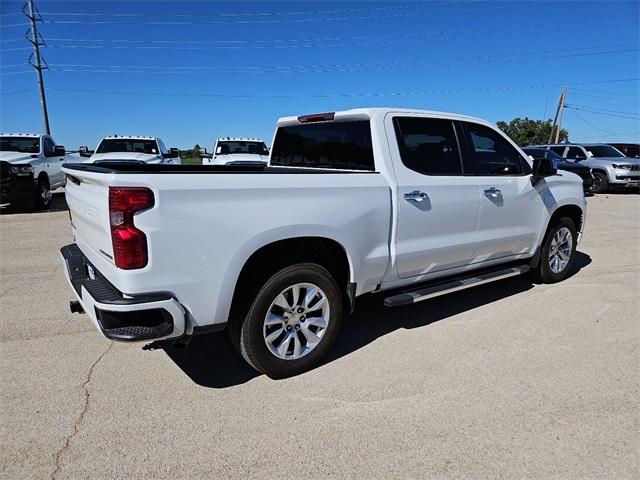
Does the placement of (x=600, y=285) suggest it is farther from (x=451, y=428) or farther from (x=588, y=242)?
(x=451, y=428)

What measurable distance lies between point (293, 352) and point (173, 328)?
954 millimetres

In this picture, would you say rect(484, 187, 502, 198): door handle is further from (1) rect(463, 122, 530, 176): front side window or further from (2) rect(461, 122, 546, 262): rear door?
(1) rect(463, 122, 530, 176): front side window

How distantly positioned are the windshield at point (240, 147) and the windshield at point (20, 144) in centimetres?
487

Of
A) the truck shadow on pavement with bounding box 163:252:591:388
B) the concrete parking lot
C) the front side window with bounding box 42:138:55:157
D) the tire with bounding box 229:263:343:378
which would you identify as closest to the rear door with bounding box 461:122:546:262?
the truck shadow on pavement with bounding box 163:252:591:388

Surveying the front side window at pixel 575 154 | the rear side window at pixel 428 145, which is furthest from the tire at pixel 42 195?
the front side window at pixel 575 154

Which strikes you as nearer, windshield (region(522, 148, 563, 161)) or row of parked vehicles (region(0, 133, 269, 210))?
row of parked vehicles (region(0, 133, 269, 210))

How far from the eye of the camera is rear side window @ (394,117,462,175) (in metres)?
3.91

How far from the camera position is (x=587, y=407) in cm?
296

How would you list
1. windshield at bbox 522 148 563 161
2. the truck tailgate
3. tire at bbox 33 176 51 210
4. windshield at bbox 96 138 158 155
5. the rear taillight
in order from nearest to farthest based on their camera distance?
the rear taillight → the truck tailgate → tire at bbox 33 176 51 210 → windshield at bbox 96 138 158 155 → windshield at bbox 522 148 563 161

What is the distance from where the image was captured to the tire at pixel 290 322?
3111mm

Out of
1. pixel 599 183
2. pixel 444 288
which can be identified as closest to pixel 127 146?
pixel 444 288

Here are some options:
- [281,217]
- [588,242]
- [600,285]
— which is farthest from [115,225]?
[588,242]

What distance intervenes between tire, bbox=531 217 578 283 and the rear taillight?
454 centimetres

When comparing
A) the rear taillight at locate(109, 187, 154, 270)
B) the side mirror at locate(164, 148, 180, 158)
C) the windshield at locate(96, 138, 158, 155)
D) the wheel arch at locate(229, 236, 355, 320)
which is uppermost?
the windshield at locate(96, 138, 158, 155)
